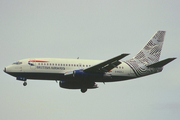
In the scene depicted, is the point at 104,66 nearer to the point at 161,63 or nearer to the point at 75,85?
the point at 75,85

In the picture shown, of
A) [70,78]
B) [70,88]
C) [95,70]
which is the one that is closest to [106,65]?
[95,70]

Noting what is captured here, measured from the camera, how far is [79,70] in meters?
52.4

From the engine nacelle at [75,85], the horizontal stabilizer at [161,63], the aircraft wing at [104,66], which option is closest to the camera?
the aircraft wing at [104,66]

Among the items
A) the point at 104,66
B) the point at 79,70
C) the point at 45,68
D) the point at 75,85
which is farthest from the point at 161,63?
the point at 45,68

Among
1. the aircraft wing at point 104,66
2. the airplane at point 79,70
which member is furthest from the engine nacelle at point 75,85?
the aircraft wing at point 104,66

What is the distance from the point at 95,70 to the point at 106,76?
6.95 feet

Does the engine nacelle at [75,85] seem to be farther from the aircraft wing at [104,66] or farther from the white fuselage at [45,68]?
the aircraft wing at [104,66]

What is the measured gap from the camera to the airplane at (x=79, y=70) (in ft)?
172

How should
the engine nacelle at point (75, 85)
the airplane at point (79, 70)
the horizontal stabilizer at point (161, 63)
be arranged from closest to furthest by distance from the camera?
the airplane at point (79, 70) → the horizontal stabilizer at point (161, 63) → the engine nacelle at point (75, 85)

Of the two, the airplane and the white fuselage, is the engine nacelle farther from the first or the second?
the white fuselage

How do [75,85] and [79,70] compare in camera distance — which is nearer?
[79,70]

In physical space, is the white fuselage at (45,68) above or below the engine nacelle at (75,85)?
above

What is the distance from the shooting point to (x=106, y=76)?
54.0 meters

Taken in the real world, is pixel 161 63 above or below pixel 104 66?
above
